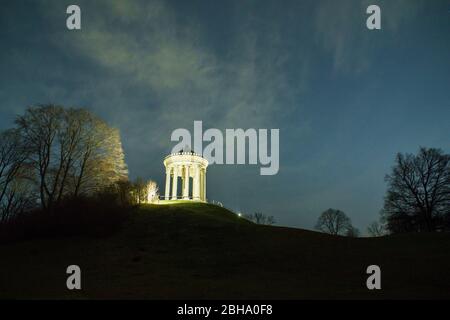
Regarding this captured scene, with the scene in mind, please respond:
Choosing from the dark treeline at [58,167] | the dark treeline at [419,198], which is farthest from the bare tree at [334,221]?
the dark treeline at [58,167]

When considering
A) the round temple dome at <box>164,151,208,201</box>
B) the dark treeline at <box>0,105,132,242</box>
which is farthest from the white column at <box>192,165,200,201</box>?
the dark treeline at <box>0,105,132,242</box>

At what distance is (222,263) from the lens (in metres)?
22.9

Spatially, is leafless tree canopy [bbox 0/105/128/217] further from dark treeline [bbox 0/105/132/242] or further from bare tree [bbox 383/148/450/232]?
bare tree [bbox 383/148/450/232]

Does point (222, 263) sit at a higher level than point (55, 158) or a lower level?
lower

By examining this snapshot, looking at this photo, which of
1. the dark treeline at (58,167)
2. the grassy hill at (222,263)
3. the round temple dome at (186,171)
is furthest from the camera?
the round temple dome at (186,171)

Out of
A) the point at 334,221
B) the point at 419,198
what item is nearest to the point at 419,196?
the point at 419,198

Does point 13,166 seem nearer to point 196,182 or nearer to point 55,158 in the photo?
point 55,158

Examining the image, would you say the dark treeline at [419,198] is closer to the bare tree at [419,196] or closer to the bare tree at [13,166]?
the bare tree at [419,196]

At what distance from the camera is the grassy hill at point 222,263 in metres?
14.2

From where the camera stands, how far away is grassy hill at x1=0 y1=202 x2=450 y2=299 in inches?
559

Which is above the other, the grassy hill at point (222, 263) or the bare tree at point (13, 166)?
the bare tree at point (13, 166)

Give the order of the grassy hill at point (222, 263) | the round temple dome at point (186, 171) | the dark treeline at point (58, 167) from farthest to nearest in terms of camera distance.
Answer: the round temple dome at point (186, 171), the dark treeline at point (58, 167), the grassy hill at point (222, 263)
